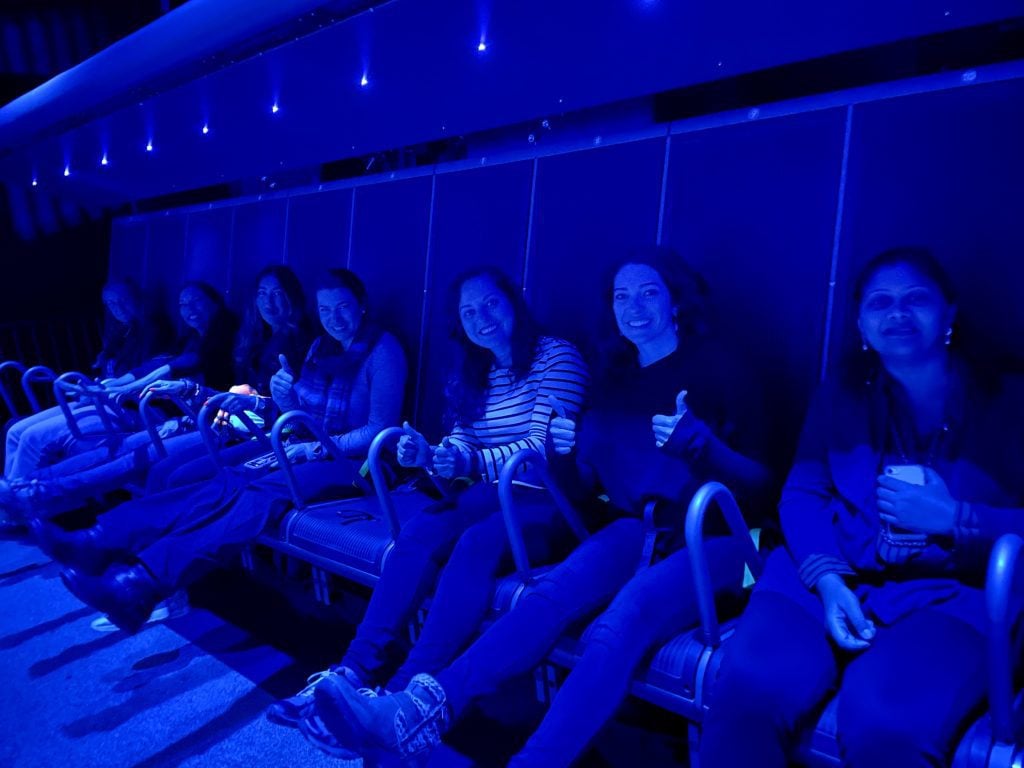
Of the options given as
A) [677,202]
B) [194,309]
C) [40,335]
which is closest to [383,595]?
[677,202]

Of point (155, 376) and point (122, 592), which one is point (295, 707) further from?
point (155, 376)

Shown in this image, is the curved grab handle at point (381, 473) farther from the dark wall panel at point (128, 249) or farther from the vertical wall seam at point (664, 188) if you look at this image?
the dark wall panel at point (128, 249)

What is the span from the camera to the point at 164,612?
287 centimetres

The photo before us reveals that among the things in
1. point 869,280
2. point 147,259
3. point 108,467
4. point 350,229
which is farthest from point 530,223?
point 147,259

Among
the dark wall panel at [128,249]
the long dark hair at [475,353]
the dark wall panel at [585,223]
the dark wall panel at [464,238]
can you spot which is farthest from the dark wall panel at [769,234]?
the dark wall panel at [128,249]

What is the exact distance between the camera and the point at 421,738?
1602mm

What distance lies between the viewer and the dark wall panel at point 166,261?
5.13 meters

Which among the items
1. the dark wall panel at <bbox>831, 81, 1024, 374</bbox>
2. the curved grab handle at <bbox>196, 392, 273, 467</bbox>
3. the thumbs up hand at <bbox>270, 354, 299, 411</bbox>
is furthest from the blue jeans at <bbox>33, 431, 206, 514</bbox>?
the dark wall panel at <bbox>831, 81, 1024, 374</bbox>

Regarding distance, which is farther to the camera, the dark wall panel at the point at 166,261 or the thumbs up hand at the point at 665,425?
the dark wall panel at the point at 166,261

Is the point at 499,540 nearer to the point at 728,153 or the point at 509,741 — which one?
the point at 509,741

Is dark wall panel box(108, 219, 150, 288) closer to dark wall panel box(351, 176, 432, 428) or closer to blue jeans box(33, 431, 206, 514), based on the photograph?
blue jeans box(33, 431, 206, 514)

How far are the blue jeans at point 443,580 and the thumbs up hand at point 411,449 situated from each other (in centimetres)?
16

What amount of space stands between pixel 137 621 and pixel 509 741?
1.24m

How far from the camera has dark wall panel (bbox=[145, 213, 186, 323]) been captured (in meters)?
5.13
